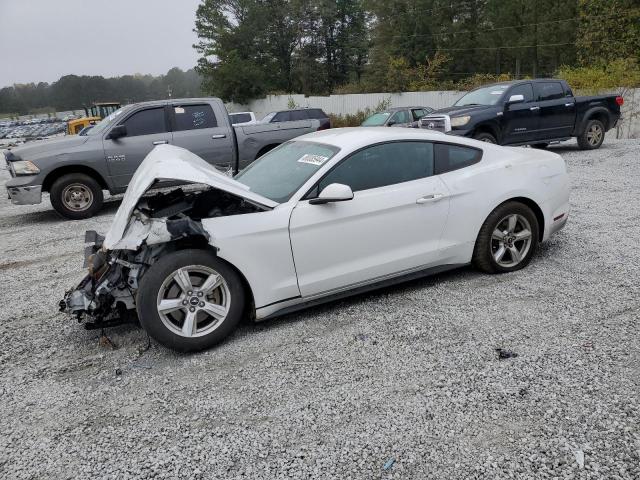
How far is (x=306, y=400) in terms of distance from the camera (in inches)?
114

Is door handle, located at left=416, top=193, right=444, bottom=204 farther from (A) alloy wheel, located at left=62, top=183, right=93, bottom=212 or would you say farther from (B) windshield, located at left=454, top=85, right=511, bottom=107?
(B) windshield, located at left=454, top=85, right=511, bottom=107

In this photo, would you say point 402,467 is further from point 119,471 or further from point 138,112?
point 138,112

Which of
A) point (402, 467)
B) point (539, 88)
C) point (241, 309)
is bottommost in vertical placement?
point (402, 467)

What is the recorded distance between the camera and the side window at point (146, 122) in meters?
8.68

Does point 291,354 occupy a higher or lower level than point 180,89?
lower

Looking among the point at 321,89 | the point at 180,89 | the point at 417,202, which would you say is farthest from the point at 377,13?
the point at 180,89

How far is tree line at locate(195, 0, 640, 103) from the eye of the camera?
27625 millimetres

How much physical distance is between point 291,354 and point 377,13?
4973cm

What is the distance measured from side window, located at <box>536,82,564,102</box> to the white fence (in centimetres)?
672

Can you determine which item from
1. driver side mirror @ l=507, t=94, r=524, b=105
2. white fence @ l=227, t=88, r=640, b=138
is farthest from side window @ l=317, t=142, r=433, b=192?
white fence @ l=227, t=88, r=640, b=138

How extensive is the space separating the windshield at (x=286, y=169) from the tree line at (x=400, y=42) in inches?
832

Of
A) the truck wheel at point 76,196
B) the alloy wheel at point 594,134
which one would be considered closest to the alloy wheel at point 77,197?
the truck wheel at point 76,196

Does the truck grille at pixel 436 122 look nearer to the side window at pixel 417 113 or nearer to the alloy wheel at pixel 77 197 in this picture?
the side window at pixel 417 113

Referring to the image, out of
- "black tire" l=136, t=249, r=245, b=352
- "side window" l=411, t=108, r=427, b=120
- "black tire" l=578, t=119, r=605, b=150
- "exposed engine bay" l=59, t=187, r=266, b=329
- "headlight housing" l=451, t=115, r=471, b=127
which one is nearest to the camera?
"black tire" l=136, t=249, r=245, b=352
